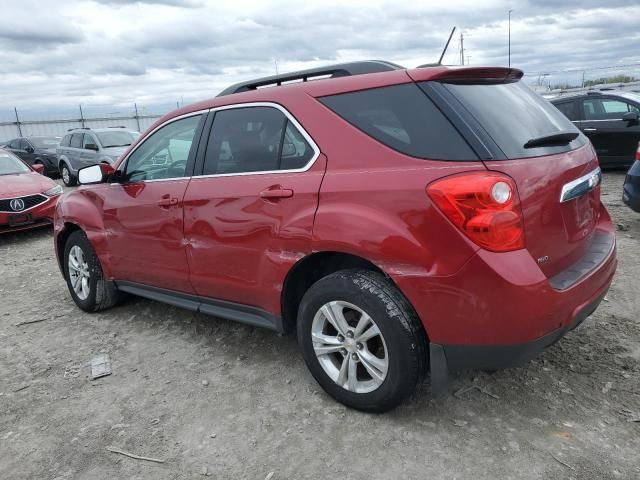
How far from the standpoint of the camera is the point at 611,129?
9336 mm

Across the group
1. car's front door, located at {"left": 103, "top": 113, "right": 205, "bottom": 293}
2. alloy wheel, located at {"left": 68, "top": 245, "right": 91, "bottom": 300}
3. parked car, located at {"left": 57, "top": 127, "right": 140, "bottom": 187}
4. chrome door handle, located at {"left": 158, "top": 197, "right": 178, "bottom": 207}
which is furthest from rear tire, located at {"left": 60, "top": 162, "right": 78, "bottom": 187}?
chrome door handle, located at {"left": 158, "top": 197, "right": 178, "bottom": 207}

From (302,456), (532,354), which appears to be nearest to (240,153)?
(302,456)

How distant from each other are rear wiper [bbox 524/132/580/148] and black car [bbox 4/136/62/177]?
16.4 meters

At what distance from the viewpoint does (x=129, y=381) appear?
340cm

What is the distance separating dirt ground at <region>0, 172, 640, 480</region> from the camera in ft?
7.97

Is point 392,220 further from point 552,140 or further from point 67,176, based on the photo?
point 67,176

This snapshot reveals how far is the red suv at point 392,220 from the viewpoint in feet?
7.50

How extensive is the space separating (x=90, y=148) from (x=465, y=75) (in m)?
13.1

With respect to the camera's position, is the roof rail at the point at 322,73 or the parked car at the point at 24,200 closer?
the roof rail at the point at 322,73

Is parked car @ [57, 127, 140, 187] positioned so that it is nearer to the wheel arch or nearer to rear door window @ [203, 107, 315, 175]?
rear door window @ [203, 107, 315, 175]

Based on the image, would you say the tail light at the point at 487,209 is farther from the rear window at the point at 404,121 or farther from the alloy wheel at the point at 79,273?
the alloy wheel at the point at 79,273

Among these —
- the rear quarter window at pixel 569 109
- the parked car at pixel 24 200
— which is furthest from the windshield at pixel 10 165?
the rear quarter window at pixel 569 109

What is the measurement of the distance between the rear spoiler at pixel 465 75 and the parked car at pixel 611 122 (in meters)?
7.22

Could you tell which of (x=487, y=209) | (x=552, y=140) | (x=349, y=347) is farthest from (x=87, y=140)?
(x=487, y=209)
